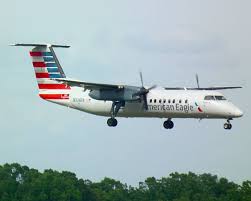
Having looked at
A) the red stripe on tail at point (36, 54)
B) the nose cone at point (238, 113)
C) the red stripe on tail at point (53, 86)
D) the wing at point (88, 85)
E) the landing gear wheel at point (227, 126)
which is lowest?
the landing gear wheel at point (227, 126)

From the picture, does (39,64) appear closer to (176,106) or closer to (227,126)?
(176,106)

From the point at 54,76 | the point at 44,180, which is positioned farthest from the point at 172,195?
the point at 54,76

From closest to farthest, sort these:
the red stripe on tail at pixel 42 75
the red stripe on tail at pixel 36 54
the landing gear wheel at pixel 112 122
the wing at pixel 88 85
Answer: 1. the wing at pixel 88 85
2. the landing gear wheel at pixel 112 122
3. the red stripe on tail at pixel 42 75
4. the red stripe on tail at pixel 36 54

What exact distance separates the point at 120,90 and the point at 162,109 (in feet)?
11.5

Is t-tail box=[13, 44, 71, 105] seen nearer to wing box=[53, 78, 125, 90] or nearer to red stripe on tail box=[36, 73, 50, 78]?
red stripe on tail box=[36, 73, 50, 78]

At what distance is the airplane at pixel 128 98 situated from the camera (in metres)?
101

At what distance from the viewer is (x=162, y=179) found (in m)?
167

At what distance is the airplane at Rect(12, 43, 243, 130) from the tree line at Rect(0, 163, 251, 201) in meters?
46.2

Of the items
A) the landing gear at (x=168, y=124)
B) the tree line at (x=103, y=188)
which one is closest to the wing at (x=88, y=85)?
the landing gear at (x=168, y=124)

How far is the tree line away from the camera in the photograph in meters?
157

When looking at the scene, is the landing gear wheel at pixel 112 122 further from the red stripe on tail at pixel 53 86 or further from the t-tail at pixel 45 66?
the t-tail at pixel 45 66

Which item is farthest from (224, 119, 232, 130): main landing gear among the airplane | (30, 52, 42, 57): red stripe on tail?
(30, 52, 42, 57): red stripe on tail

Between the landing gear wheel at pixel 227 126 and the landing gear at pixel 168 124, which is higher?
A: the landing gear at pixel 168 124

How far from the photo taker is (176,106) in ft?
334
